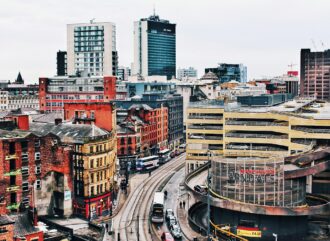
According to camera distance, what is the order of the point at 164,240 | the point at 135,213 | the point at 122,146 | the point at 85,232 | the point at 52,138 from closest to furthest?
the point at 85,232 < the point at 164,240 < the point at 52,138 < the point at 135,213 < the point at 122,146

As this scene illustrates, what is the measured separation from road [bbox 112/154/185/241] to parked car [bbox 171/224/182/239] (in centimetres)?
414

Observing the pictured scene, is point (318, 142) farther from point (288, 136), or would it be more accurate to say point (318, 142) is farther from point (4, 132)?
point (4, 132)

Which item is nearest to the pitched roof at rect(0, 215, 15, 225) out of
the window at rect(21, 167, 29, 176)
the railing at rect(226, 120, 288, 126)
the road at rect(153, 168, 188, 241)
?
the window at rect(21, 167, 29, 176)

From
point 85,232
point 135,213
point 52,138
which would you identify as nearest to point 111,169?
point 135,213

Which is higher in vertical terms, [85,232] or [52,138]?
[52,138]

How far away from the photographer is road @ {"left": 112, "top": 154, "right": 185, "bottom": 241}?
366ft

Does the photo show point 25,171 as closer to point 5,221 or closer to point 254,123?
point 5,221

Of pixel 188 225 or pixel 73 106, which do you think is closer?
pixel 188 225

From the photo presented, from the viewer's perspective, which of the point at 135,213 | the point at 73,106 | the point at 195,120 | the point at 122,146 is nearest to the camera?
the point at 135,213

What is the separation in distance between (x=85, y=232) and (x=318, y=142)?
64409 millimetres

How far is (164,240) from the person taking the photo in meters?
104

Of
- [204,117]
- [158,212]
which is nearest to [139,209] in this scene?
[158,212]

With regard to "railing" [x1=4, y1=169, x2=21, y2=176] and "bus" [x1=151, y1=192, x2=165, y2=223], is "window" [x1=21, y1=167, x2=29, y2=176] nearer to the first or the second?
"railing" [x1=4, y1=169, x2=21, y2=176]

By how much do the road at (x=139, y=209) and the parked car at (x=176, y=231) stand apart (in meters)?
4.14
